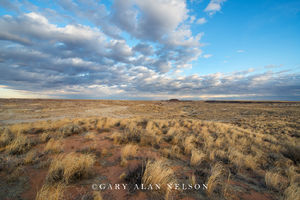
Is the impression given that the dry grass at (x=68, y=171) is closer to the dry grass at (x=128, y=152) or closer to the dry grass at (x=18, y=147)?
the dry grass at (x=128, y=152)

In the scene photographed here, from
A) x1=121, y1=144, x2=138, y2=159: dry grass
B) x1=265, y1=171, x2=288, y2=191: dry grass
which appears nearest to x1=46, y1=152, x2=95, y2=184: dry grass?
x1=121, y1=144, x2=138, y2=159: dry grass

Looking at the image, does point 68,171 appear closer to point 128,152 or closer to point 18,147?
point 128,152

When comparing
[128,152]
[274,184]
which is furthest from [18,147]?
[274,184]

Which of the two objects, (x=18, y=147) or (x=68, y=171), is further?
(x=18, y=147)

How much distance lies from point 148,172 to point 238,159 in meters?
4.46

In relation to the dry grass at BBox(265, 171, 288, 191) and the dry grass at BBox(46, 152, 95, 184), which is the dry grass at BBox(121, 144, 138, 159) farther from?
the dry grass at BBox(265, 171, 288, 191)

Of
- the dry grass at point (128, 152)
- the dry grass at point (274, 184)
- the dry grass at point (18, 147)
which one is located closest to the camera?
the dry grass at point (274, 184)

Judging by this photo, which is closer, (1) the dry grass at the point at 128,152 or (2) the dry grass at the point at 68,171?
(2) the dry grass at the point at 68,171

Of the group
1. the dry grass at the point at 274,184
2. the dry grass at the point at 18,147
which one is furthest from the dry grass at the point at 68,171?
the dry grass at the point at 274,184

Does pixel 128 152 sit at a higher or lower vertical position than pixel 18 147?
lower

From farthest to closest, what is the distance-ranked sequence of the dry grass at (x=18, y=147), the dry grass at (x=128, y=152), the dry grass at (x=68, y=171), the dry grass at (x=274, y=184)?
the dry grass at (x=128, y=152)
the dry grass at (x=18, y=147)
the dry grass at (x=274, y=184)
the dry grass at (x=68, y=171)

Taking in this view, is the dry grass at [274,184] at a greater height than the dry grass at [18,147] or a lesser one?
lesser

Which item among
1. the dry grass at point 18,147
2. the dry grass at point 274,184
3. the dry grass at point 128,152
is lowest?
the dry grass at point 274,184

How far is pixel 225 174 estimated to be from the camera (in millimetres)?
4434
